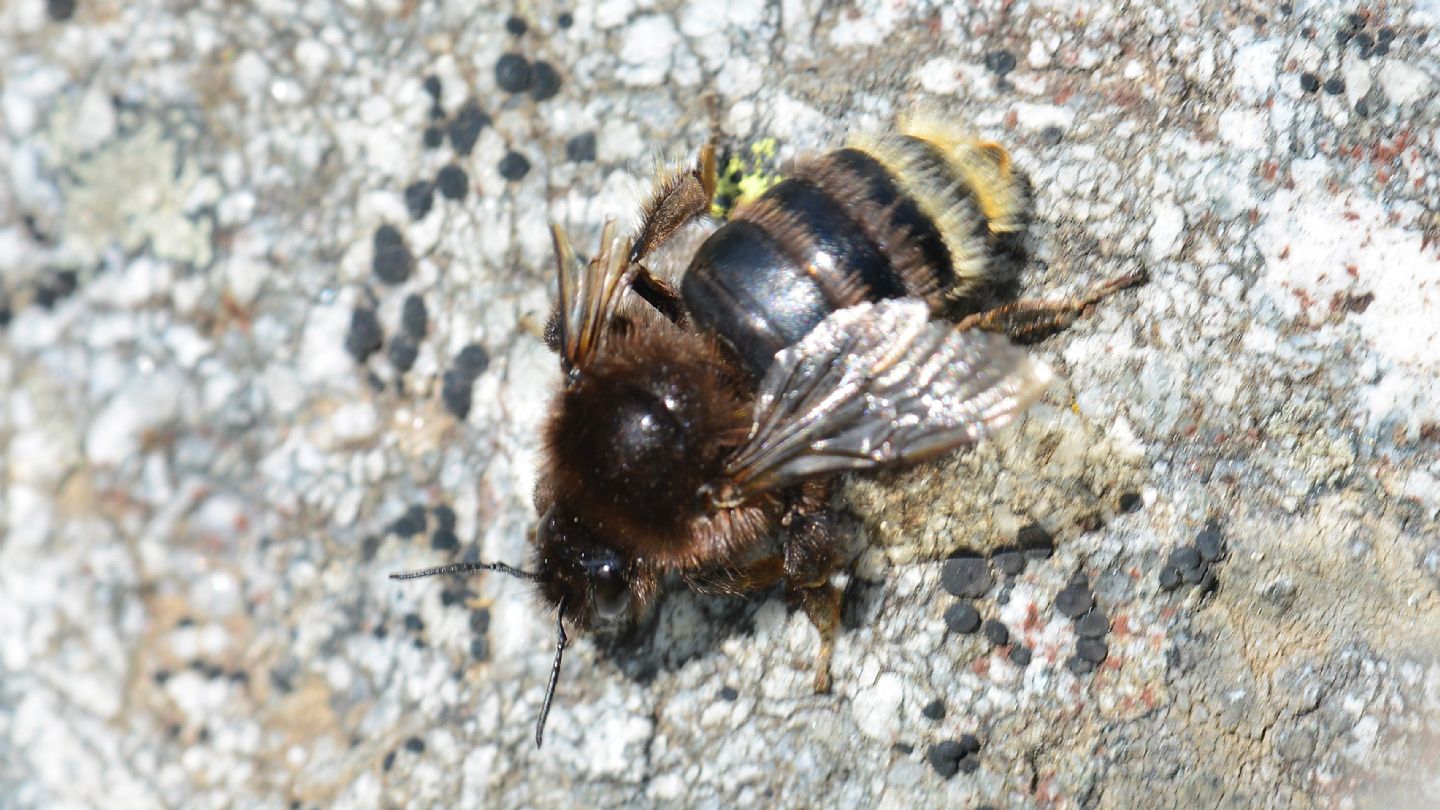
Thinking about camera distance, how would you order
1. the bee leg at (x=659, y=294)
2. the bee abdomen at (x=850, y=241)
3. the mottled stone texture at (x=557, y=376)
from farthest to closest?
the bee leg at (x=659, y=294)
the mottled stone texture at (x=557, y=376)
the bee abdomen at (x=850, y=241)

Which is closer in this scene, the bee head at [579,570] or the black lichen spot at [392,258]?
the bee head at [579,570]

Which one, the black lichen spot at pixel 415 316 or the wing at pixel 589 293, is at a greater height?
the wing at pixel 589 293

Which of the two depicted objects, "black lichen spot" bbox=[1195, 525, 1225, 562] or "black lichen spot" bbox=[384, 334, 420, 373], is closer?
"black lichen spot" bbox=[1195, 525, 1225, 562]

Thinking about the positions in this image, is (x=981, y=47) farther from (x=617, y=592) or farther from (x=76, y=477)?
(x=76, y=477)

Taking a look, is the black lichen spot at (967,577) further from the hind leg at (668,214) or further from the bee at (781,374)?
the hind leg at (668,214)

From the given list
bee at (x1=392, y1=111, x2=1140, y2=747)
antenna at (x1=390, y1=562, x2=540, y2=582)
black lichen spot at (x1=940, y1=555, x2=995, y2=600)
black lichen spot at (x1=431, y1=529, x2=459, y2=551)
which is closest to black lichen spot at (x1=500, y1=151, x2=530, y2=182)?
bee at (x1=392, y1=111, x2=1140, y2=747)

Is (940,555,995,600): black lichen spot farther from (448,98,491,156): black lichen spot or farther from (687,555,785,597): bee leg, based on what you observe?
(448,98,491,156): black lichen spot

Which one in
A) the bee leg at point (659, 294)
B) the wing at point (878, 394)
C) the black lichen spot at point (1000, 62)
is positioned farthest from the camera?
the black lichen spot at point (1000, 62)

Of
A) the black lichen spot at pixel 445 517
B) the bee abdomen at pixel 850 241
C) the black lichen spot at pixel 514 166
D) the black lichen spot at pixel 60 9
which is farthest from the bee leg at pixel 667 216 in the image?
the black lichen spot at pixel 60 9
